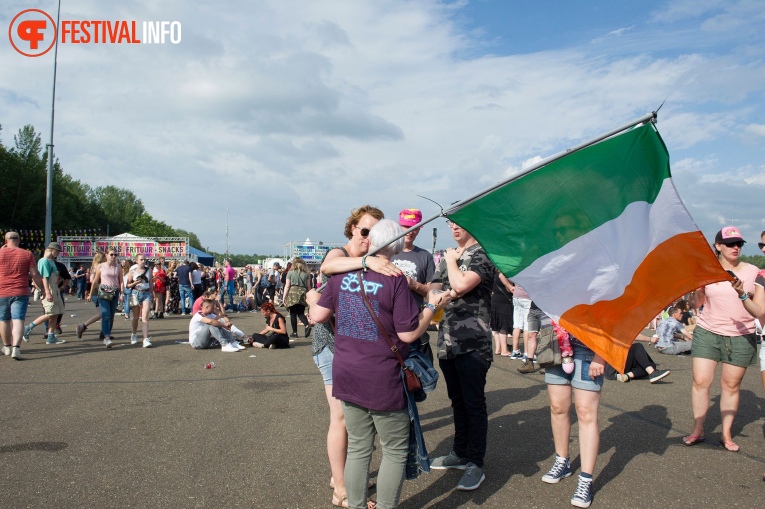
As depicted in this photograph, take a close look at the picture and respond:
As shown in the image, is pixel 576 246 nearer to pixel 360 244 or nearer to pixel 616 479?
pixel 360 244

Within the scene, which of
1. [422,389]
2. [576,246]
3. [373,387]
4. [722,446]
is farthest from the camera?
[722,446]

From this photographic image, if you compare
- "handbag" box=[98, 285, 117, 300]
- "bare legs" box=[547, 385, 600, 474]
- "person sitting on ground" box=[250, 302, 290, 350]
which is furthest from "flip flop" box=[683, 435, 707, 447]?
"handbag" box=[98, 285, 117, 300]

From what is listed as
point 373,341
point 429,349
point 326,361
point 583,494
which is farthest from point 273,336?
point 373,341

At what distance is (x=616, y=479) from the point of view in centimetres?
427

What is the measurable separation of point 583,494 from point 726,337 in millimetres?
2248

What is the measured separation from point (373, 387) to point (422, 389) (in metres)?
0.43

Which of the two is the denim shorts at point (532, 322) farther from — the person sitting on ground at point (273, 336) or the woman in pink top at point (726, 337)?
the person sitting on ground at point (273, 336)

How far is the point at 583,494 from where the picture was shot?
3.78 metres

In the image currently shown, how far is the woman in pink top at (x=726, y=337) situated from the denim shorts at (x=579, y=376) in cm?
175

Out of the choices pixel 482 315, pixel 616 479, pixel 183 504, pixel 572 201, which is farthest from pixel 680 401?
pixel 183 504

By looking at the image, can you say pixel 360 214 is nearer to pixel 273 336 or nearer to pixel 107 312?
pixel 273 336

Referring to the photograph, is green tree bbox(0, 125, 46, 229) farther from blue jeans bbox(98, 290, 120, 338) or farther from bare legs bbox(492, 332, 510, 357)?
bare legs bbox(492, 332, 510, 357)

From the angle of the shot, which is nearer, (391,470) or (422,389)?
(391,470)

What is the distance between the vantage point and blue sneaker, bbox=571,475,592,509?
375cm
